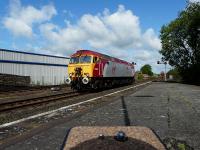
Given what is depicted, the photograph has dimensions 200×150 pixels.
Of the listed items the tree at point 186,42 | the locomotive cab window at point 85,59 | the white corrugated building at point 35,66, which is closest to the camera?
the locomotive cab window at point 85,59

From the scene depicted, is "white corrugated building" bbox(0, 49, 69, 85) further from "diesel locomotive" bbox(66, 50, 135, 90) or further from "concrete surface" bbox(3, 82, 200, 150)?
"concrete surface" bbox(3, 82, 200, 150)

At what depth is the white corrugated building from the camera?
4344 cm

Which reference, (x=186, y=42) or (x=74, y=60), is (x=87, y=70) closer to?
(x=74, y=60)

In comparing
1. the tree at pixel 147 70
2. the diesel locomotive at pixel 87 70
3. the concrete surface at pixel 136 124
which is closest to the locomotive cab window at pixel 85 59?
the diesel locomotive at pixel 87 70

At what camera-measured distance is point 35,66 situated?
162ft

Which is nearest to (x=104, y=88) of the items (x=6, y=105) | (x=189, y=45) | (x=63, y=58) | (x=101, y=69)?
(x=101, y=69)

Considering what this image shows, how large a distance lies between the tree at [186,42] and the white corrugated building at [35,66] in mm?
23002

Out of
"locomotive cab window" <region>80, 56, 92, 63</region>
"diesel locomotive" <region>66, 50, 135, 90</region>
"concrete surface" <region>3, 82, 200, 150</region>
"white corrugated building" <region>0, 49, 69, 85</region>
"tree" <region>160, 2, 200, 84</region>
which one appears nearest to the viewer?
"concrete surface" <region>3, 82, 200, 150</region>

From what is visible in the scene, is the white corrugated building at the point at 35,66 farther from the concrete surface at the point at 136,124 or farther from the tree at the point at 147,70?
the tree at the point at 147,70

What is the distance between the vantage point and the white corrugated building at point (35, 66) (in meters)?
43.4

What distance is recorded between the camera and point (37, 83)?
159 ft

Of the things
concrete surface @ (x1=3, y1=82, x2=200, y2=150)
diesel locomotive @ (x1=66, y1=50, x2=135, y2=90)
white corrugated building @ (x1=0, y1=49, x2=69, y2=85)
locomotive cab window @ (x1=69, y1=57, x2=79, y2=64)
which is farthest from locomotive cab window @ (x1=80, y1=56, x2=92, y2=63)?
concrete surface @ (x1=3, y1=82, x2=200, y2=150)

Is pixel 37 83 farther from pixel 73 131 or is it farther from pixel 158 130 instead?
pixel 73 131

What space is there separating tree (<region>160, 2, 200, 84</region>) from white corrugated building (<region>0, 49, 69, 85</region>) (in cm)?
2300
